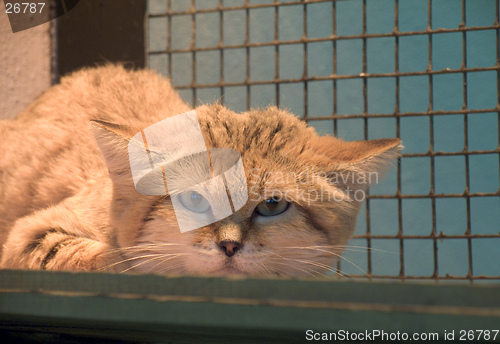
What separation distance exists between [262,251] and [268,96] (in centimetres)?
178

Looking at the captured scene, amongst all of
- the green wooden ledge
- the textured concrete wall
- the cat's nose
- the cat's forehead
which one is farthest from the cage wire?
the green wooden ledge

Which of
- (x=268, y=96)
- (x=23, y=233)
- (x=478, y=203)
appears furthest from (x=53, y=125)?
(x=478, y=203)

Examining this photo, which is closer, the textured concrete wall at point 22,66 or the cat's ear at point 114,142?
the cat's ear at point 114,142

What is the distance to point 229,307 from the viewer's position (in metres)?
0.57

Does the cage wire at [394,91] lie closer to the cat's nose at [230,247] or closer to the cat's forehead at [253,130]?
the cat's forehead at [253,130]

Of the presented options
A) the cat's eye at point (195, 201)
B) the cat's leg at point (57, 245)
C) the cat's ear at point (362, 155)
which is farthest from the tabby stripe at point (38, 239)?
the cat's ear at point (362, 155)

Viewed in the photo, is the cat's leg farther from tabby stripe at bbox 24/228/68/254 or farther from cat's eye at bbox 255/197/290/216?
cat's eye at bbox 255/197/290/216

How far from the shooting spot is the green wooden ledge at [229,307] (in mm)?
514

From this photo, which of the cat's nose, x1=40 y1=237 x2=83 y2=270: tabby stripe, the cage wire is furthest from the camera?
the cage wire

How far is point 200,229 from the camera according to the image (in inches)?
43.1

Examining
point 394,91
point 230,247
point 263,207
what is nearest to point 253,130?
point 263,207

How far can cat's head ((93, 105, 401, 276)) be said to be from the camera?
3.54 ft

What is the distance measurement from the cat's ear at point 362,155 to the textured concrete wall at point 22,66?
65.6 inches

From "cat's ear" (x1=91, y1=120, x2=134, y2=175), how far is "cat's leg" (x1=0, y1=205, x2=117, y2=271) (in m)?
0.22
